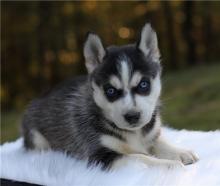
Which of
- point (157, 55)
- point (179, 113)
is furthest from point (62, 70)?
point (157, 55)

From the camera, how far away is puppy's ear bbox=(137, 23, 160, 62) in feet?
10.6

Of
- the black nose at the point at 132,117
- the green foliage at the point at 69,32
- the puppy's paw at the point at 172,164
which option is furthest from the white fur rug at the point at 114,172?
the green foliage at the point at 69,32

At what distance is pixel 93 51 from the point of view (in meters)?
3.28

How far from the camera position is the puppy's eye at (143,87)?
2990 millimetres

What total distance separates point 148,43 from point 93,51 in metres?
0.36

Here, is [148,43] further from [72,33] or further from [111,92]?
[72,33]

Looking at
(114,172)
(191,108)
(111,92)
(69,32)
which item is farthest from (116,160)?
(69,32)

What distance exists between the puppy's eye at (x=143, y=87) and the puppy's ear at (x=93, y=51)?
338 millimetres

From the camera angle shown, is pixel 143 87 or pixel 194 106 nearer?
pixel 143 87

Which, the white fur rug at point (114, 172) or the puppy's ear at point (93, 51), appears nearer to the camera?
the white fur rug at point (114, 172)

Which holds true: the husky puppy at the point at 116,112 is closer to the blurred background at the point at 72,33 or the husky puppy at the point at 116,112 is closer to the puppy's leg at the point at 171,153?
the puppy's leg at the point at 171,153

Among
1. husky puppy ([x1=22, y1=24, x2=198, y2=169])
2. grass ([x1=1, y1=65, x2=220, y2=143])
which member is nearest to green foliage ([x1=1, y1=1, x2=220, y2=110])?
grass ([x1=1, y1=65, x2=220, y2=143])

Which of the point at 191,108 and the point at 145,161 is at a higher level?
the point at 145,161

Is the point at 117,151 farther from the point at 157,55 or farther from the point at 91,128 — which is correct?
the point at 157,55
